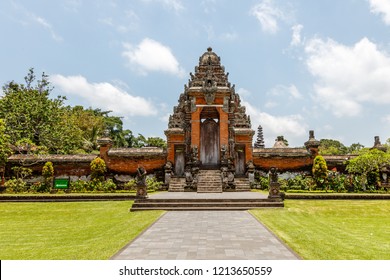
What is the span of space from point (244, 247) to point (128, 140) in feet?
156

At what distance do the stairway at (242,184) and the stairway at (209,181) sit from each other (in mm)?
1231

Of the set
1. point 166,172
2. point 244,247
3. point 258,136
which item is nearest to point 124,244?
point 244,247

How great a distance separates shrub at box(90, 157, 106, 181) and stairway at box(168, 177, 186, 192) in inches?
204

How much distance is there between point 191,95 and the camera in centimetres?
2220

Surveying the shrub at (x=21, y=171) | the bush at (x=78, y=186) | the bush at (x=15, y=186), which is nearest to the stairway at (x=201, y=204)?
the bush at (x=78, y=186)

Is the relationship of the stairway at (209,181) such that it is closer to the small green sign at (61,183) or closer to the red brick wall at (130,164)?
the red brick wall at (130,164)

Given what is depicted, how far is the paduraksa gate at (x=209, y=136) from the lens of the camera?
20.9m

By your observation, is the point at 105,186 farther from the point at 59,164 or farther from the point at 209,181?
the point at 209,181

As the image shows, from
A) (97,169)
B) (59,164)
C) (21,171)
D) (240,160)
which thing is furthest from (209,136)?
(21,171)

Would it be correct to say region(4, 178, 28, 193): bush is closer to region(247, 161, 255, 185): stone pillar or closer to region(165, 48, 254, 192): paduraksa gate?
region(165, 48, 254, 192): paduraksa gate

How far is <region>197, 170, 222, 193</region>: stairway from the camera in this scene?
19.4 m

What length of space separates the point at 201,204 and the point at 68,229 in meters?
5.94

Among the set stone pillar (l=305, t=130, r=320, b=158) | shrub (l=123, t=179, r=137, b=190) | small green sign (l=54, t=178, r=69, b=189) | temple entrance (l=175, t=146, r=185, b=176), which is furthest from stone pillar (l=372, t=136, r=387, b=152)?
small green sign (l=54, t=178, r=69, b=189)

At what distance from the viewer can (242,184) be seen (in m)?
20.5
